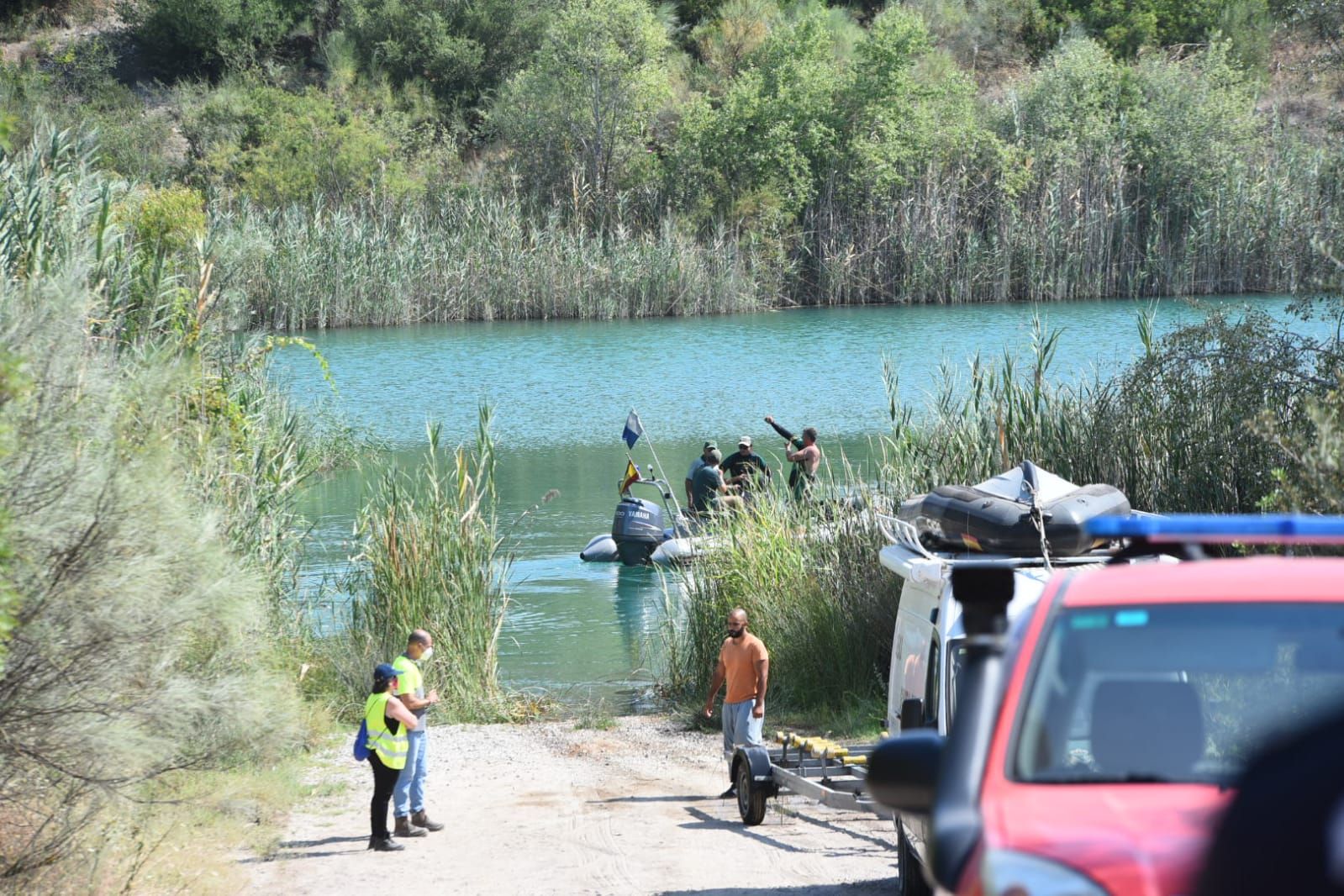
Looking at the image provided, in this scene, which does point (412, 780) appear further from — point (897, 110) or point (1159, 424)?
point (897, 110)

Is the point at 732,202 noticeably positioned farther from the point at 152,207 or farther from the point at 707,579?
the point at 707,579

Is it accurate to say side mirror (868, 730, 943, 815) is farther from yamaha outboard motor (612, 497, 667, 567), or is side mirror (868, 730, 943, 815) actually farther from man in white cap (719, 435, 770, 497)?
yamaha outboard motor (612, 497, 667, 567)

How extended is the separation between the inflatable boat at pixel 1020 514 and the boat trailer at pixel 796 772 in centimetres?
167

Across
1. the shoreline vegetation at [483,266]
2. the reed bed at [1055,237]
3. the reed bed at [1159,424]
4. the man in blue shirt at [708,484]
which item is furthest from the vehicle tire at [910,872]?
the reed bed at [1055,237]

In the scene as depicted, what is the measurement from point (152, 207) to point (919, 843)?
54.1ft

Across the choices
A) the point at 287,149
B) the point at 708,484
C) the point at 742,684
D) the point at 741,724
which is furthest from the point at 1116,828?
the point at 287,149

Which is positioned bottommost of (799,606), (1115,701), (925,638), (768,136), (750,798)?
(750,798)

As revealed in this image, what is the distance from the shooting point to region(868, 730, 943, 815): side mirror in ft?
10.3

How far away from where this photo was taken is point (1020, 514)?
25.8 ft

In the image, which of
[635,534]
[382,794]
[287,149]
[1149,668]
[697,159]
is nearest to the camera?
[1149,668]

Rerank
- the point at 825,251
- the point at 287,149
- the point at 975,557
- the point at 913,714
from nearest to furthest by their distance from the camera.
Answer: the point at 913,714
the point at 975,557
the point at 825,251
the point at 287,149

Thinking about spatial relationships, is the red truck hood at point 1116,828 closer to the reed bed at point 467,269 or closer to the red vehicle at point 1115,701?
the red vehicle at point 1115,701

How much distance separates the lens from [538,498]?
24.9m

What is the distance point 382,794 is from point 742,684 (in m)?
2.79
